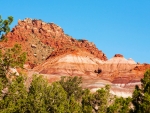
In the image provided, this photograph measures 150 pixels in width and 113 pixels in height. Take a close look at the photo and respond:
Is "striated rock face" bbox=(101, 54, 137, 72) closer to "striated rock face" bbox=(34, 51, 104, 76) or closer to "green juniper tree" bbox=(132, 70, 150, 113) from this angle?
"striated rock face" bbox=(34, 51, 104, 76)

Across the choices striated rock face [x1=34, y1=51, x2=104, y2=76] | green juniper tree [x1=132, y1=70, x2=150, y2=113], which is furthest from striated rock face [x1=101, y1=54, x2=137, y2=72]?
green juniper tree [x1=132, y1=70, x2=150, y2=113]

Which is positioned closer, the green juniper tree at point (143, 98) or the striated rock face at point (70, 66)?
the green juniper tree at point (143, 98)

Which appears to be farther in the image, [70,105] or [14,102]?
[70,105]

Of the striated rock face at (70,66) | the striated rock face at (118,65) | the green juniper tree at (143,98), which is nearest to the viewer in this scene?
the green juniper tree at (143,98)

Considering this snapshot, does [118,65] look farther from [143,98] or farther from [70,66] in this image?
[143,98]

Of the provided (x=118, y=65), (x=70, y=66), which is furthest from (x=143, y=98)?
(x=118, y=65)

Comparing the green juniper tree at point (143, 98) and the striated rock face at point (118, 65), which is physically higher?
the striated rock face at point (118, 65)

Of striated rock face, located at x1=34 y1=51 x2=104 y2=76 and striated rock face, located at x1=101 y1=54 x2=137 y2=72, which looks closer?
striated rock face, located at x1=34 y1=51 x2=104 y2=76

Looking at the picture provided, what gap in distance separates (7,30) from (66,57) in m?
133

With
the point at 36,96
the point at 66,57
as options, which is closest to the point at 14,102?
the point at 36,96

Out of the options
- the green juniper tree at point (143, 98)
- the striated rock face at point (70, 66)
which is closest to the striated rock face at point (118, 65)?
the striated rock face at point (70, 66)

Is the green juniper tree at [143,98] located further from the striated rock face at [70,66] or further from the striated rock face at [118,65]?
the striated rock face at [118,65]

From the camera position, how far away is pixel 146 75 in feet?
126

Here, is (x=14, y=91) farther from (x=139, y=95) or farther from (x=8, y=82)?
(x=139, y=95)
